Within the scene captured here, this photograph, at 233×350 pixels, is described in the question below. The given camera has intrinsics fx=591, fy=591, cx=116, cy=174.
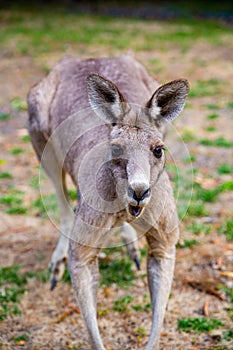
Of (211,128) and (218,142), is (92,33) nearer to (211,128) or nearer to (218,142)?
(211,128)

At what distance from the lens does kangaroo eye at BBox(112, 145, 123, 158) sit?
106 inches

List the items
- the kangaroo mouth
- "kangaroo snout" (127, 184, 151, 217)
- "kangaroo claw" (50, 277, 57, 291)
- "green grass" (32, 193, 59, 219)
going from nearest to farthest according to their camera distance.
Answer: "kangaroo snout" (127, 184, 151, 217) < the kangaroo mouth < "kangaroo claw" (50, 277, 57, 291) < "green grass" (32, 193, 59, 219)

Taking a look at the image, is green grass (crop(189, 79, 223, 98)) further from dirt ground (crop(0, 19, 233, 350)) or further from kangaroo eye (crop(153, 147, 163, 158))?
kangaroo eye (crop(153, 147, 163, 158))

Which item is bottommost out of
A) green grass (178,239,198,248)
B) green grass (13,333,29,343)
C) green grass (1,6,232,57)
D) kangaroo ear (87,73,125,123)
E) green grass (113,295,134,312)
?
green grass (1,6,232,57)

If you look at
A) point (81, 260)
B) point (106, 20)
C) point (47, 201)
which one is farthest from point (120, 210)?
point (106, 20)

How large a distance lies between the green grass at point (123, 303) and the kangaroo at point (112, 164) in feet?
1.55

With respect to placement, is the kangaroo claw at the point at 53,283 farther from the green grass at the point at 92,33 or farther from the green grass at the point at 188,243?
the green grass at the point at 92,33

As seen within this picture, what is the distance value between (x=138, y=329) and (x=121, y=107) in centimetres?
151

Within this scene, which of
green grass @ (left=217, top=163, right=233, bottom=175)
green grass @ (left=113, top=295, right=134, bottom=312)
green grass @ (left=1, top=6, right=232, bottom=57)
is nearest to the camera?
green grass @ (left=113, top=295, right=134, bottom=312)

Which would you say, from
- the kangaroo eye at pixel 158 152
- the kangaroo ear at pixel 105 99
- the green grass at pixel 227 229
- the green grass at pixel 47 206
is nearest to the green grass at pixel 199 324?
the green grass at pixel 227 229

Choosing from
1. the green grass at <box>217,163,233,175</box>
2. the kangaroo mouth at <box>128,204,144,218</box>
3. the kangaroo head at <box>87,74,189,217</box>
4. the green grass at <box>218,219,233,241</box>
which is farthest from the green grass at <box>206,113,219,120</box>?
the kangaroo mouth at <box>128,204,144,218</box>

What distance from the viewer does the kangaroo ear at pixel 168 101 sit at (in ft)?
9.14

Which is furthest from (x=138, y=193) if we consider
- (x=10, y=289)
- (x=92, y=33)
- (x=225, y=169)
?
(x=92, y=33)

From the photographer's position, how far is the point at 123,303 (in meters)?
3.88
